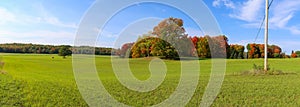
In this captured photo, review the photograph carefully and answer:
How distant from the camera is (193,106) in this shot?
7.45 metres

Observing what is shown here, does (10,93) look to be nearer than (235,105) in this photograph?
No

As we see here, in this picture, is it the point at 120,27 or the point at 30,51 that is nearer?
the point at 120,27

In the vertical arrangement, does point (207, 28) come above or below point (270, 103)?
above

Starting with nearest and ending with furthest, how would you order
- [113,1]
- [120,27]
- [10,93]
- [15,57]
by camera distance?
[113,1]
[120,27]
[10,93]
[15,57]

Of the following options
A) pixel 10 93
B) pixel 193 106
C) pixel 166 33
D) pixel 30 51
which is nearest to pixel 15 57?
pixel 30 51

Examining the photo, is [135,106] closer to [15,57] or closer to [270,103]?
[270,103]

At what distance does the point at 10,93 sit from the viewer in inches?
348

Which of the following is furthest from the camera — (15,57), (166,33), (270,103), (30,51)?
(30,51)

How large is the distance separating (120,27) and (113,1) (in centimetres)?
134

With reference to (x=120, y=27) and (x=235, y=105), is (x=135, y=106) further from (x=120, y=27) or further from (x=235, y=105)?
(x=235, y=105)

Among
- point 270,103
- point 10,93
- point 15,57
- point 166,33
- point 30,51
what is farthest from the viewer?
point 30,51

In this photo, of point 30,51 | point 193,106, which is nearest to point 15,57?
point 30,51

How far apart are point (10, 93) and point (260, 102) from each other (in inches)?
313

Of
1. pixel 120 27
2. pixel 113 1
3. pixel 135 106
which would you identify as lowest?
pixel 135 106
